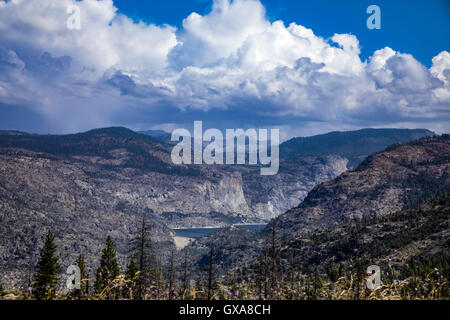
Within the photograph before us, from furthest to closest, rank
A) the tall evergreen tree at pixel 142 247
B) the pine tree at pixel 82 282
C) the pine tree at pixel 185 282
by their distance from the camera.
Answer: the tall evergreen tree at pixel 142 247, the pine tree at pixel 185 282, the pine tree at pixel 82 282

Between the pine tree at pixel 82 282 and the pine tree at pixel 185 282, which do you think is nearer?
the pine tree at pixel 82 282

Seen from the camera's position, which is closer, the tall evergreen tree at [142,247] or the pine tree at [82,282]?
the pine tree at [82,282]

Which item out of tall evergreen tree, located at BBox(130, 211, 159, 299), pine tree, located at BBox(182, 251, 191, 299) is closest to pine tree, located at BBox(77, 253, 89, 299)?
pine tree, located at BBox(182, 251, 191, 299)

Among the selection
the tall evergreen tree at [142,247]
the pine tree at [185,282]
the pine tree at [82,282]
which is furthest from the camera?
the tall evergreen tree at [142,247]

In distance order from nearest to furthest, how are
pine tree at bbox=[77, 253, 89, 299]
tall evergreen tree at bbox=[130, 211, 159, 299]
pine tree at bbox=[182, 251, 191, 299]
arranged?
pine tree at bbox=[77, 253, 89, 299], pine tree at bbox=[182, 251, 191, 299], tall evergreen tree at bbox=[130, 211, 159, 299]

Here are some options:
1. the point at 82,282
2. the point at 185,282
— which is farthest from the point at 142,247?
the point at 82,282

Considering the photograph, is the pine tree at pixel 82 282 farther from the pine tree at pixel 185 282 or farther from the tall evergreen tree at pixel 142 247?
the tall evergreen tree at pixel 142 247

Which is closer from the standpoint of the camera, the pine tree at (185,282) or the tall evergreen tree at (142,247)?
the pine tree at (185,282)

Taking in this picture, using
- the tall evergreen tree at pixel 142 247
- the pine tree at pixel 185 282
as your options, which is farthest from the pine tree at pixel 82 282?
the tall evergreen tree at pixel 142 247

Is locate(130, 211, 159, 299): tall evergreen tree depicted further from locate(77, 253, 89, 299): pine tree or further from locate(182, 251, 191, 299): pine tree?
locate(77, 253, 89, 299): pine tree
